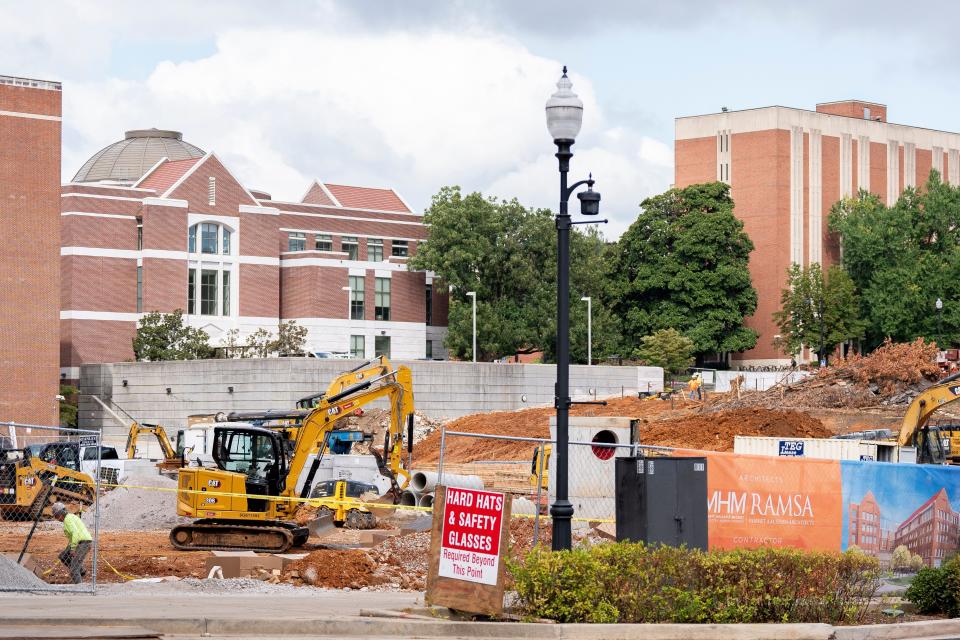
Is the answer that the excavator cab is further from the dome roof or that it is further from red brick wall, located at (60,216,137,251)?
the dome roof

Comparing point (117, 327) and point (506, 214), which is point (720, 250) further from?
point (117, 327)

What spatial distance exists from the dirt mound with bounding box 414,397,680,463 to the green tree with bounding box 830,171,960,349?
3577 centimetres

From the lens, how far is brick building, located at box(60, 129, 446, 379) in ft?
266

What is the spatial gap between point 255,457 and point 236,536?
158 centimetres

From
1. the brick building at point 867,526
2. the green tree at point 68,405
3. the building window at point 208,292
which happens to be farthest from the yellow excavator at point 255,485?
the building window at point 208,292

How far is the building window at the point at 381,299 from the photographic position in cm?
Result: 9150

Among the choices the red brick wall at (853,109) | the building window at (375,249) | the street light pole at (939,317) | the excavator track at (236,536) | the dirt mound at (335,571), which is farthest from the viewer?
the red brick wall at (853,109)

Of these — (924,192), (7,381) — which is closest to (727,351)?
(924,192)

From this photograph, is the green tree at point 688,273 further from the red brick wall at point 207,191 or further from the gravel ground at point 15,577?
the gravel ground at point 15,577

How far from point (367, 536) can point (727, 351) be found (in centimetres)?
7489

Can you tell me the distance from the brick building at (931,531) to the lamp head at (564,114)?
356 inches

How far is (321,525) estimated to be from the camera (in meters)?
29.0

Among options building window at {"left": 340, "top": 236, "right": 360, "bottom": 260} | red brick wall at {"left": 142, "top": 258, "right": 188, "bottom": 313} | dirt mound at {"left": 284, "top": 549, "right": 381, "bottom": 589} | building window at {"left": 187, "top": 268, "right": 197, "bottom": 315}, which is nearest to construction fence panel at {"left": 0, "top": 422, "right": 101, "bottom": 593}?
dirt mound at {"left": 284, "top": 549, "right": 381, "bottom": 589}

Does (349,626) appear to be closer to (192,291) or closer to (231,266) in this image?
(192,291)
